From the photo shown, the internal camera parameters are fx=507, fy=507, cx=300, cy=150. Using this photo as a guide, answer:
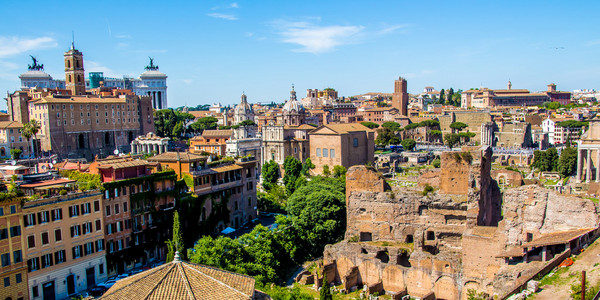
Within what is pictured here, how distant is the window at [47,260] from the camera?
27.1 m

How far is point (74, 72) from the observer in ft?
282

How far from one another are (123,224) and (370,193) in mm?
15649

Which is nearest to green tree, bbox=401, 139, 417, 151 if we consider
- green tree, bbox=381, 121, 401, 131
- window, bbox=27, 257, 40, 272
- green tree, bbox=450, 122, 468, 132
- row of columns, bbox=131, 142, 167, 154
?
green tree, bbox=381, 121, 401, 131

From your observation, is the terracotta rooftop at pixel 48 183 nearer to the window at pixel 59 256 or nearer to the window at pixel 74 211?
the window at pixel 74 211

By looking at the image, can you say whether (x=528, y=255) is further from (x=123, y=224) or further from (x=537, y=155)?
(x=537, y=155)

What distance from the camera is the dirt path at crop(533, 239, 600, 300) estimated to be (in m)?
17.0

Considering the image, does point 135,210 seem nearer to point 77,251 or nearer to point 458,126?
point 77,251

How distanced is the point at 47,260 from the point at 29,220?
2498 mm

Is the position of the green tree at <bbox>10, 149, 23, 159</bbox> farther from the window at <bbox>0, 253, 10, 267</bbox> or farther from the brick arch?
the brick arch

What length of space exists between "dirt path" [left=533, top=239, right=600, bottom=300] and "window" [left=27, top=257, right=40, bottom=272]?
23839mm

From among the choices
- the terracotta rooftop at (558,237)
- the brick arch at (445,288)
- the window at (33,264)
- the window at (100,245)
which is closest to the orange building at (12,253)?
the window at (33,264)

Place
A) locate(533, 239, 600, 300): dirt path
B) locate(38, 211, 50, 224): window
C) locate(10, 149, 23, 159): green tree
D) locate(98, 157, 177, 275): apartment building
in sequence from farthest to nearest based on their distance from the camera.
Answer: locate(10, 149, 23, 159): green tree
locate(98, 157, 177, 275): apartment building
locate(38, 211, 50, 224): window
locate(533, 239, 600, 300): dirt path

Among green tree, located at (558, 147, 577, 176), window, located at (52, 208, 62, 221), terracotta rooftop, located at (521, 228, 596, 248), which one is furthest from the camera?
green tree, located at (558, 147, 577, 176)

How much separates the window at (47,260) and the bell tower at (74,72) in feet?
213
